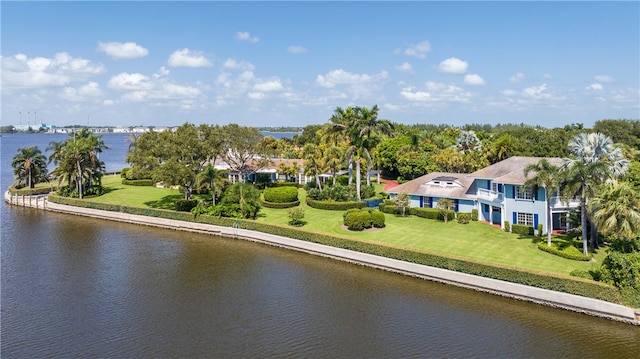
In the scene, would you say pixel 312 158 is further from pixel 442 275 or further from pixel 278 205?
pixel 442 275

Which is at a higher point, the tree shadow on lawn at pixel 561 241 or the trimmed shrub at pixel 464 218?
the trimmed shrub at pixel 464 218

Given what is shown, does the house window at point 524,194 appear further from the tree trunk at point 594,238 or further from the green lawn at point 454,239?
the tree trunk at point 594,238

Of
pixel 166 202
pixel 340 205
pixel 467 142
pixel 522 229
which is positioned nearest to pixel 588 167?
pixel 522 229

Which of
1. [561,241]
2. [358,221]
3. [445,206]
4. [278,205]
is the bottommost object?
[561,241]

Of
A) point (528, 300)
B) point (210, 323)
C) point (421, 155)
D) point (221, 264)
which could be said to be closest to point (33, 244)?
point (221, 264)

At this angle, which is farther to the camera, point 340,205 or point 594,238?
point 340,205

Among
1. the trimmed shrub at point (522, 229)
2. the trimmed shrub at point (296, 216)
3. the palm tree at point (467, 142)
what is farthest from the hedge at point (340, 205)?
the palm tree at point (467, 142)

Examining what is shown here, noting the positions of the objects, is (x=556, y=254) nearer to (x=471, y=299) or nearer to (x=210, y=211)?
(x=471, y=299)
